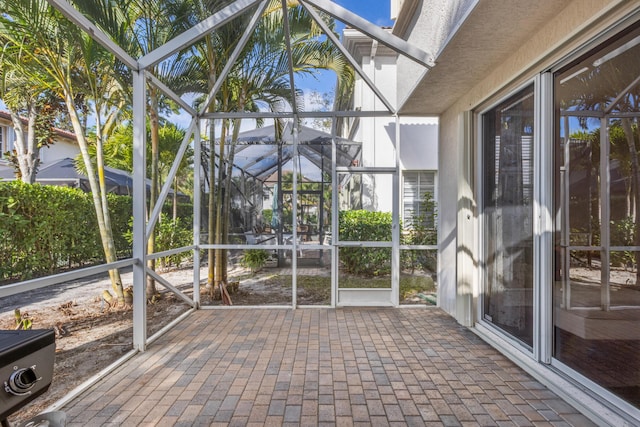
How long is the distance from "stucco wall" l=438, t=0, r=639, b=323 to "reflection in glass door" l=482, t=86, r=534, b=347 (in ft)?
0.64

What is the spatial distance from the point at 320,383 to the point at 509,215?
90.7 inches

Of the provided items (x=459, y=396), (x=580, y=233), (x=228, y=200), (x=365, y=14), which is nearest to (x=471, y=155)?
(x=580, y=233)

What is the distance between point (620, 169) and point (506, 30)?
132 centimetres

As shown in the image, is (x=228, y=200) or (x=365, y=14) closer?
(x=228, y=200)

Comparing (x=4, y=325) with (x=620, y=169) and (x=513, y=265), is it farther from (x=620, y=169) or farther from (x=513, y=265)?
(x=620, y=169)

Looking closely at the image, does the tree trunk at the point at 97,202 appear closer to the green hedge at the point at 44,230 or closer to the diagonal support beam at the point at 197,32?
the green hedge at the point at 44,230

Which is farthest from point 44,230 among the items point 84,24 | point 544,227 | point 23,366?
point 544,227

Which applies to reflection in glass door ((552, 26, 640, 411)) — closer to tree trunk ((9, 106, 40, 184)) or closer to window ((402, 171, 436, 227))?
window ((402, 171, 436, 227))

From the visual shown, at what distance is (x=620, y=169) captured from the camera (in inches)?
84.0

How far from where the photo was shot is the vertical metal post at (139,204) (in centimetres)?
331

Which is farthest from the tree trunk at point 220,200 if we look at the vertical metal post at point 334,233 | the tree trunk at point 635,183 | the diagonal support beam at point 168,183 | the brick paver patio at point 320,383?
the tree trunk at point 635,183

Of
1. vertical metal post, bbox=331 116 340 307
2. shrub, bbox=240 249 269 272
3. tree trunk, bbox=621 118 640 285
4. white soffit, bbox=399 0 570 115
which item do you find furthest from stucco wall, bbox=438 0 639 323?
shrub, bbox=240 249 269 272

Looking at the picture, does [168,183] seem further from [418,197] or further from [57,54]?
[418,197]

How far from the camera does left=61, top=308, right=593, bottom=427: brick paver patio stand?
2264 mm
